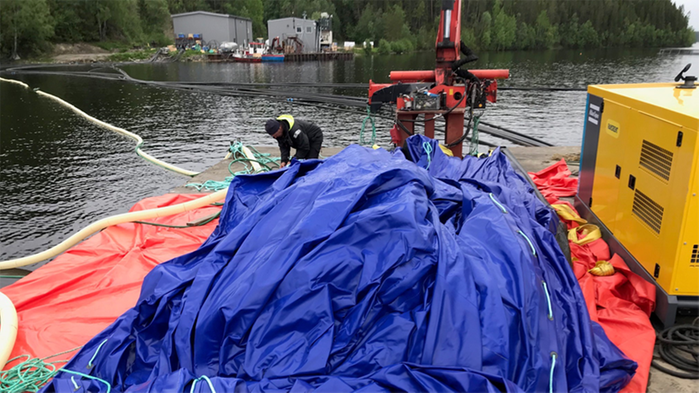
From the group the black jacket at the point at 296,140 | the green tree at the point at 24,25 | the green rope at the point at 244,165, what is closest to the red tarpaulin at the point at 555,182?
the black jacket at the point at 296,140

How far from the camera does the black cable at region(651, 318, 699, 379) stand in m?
3.18

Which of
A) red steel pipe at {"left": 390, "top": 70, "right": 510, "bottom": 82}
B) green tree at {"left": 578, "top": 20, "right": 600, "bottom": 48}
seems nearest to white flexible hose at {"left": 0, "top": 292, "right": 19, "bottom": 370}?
red steel pipe at {"left": 390, "top": 70, "right": 510, "bottom": 82}

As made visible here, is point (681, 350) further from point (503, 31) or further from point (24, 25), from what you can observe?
point (503, 31)

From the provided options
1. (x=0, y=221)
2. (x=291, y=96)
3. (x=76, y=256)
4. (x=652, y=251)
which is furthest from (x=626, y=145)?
(x=291, y=96)

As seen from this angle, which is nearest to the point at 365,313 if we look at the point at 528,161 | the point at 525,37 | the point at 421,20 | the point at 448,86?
the point at 448,86

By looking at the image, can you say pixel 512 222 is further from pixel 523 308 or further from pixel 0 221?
pixel 0 221

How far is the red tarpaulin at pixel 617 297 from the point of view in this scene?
3.38m

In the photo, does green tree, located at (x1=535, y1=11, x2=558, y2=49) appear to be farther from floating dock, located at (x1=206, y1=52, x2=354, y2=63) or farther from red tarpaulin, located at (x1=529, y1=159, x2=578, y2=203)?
red tarpaulin, located at (x1=529, y1=159, x2=578, y2=203)

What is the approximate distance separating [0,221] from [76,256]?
5.14m

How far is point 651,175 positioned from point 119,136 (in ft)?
54.4

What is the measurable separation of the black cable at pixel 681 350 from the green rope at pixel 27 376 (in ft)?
14.1

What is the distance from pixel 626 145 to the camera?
4.16 meters

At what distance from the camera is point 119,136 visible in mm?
16516

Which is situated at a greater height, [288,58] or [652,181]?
[288,58]
